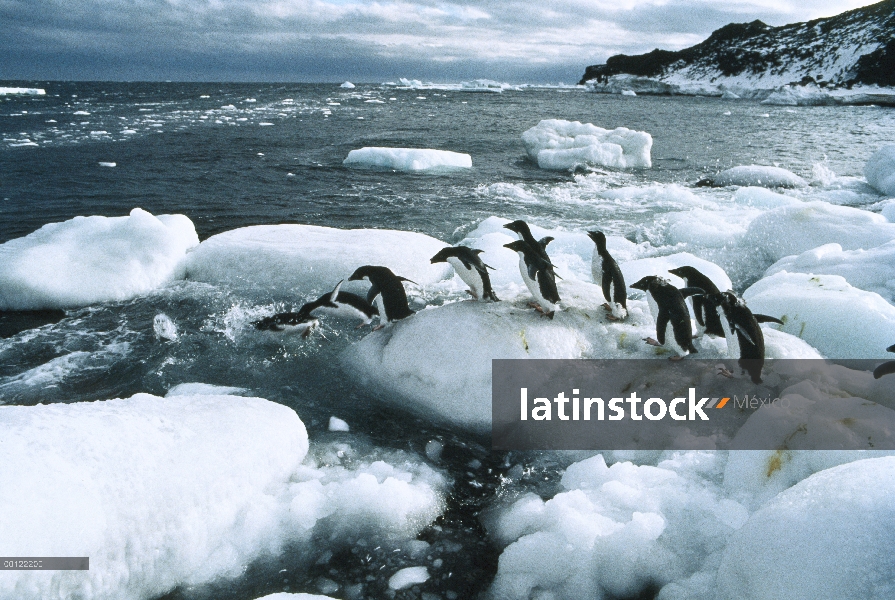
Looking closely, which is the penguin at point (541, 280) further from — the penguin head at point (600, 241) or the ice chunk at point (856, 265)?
the ice chunk at point (856, 265)

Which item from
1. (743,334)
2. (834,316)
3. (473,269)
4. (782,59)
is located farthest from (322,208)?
(782,59)

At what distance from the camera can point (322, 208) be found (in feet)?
44.1

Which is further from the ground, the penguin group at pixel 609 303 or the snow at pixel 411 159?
the snow at pixel 411 159

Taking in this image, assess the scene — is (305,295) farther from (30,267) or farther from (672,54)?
(672,54)

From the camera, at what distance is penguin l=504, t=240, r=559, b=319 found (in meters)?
4.98

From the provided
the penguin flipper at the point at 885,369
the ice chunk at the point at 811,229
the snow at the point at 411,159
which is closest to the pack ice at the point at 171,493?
the penguin flipper at the point at 885,369

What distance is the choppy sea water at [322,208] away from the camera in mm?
3922

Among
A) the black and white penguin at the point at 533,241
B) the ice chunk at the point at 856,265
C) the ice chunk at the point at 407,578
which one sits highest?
the black and white penguin at the point at 533,241

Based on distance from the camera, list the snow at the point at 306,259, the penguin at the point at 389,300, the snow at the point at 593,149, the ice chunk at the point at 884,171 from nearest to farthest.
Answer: the penguin at the point at 389,300 < the snow at the point at 306,259 < the ice chunk at the point at 884,171 < the snow at the point at 593,149

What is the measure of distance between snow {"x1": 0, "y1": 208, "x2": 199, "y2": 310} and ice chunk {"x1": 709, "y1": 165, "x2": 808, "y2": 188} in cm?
1373

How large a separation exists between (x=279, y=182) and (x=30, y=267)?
989 cm

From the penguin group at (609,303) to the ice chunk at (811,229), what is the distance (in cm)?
451

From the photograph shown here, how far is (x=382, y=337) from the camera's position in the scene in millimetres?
5297

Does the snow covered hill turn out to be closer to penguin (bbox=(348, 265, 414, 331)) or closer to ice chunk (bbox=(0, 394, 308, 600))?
penguin (bbox=(348, 265, 414, 331))
